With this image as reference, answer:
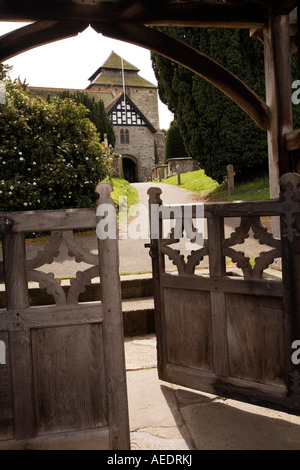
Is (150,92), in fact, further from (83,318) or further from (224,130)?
(83,318)

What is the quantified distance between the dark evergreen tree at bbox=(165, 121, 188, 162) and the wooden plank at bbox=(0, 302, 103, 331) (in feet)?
101

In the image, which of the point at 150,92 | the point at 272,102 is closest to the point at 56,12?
the point at 272,102

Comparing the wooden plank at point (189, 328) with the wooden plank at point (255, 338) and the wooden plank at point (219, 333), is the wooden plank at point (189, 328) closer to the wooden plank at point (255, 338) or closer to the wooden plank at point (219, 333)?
the wooden plank at point (219, 333)

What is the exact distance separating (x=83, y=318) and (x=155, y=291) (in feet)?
3.65

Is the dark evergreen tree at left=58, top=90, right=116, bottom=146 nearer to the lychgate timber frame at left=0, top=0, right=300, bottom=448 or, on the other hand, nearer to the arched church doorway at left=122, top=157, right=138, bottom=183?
the arched church doorway at left=122, top=157, right=138, bottom=183

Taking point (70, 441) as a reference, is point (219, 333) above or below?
above

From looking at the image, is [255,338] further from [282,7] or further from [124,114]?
[124,114]

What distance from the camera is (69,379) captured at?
6.45 ft

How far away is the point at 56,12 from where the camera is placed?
11.4ft

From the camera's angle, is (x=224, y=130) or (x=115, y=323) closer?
(x=115, y=323)

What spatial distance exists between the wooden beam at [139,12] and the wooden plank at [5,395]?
288 cm

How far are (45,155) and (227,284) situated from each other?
6.87m

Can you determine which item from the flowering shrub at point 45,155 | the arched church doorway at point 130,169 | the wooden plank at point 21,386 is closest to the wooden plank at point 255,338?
the wooden plank at point 21,386

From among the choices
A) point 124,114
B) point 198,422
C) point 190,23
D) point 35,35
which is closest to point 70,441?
point 198,422
